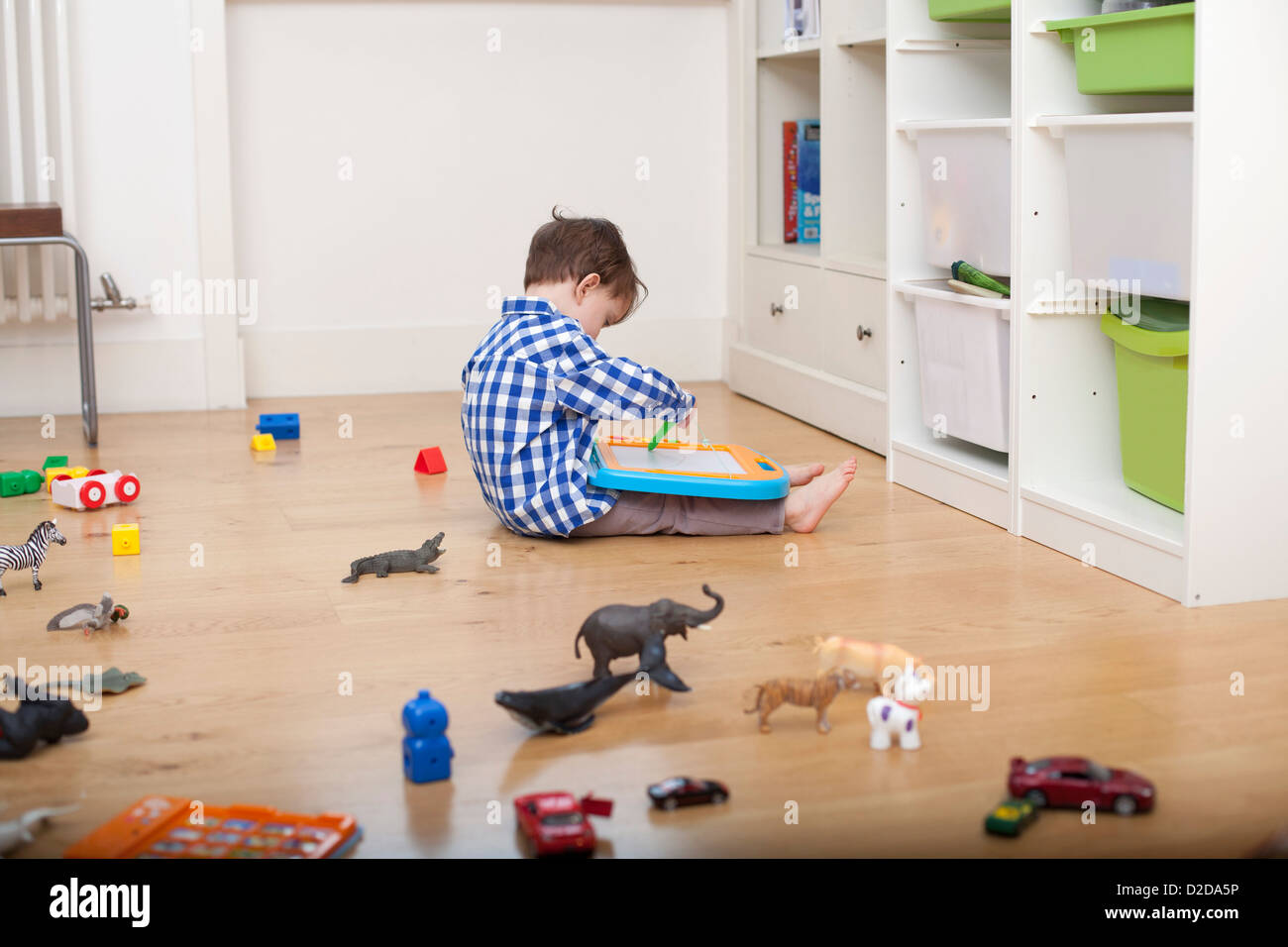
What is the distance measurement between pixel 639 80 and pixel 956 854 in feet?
8.14

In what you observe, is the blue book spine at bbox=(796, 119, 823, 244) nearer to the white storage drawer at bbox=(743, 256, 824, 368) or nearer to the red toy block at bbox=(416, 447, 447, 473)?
the white storage drawer at bbox=(743, 256, 824, 368)

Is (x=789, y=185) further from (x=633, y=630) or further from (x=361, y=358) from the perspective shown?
(x=633, y=630)

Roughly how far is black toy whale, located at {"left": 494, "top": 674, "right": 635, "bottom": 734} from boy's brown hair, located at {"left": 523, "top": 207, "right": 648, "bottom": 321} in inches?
32.5

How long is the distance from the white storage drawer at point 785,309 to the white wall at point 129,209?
3.90 ft

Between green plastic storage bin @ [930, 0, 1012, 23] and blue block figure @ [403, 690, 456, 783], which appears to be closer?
blue block figure @ [403, 690, 456, 783]

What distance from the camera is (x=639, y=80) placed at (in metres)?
3.15

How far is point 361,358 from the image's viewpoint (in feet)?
10.1

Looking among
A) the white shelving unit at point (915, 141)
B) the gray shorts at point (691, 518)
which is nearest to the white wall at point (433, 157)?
the white shelving unit at point (915, 141)

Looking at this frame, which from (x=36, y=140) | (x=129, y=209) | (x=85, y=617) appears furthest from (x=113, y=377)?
(x=85, y=617)

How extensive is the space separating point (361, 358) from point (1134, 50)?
6.35ft

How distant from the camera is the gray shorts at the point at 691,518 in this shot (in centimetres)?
187

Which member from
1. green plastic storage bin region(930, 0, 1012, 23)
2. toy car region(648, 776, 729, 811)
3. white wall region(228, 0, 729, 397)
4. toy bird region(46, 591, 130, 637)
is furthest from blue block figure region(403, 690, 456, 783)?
white wall region(228, 0, 729, 397)

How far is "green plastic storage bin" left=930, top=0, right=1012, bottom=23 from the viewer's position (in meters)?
1.94
